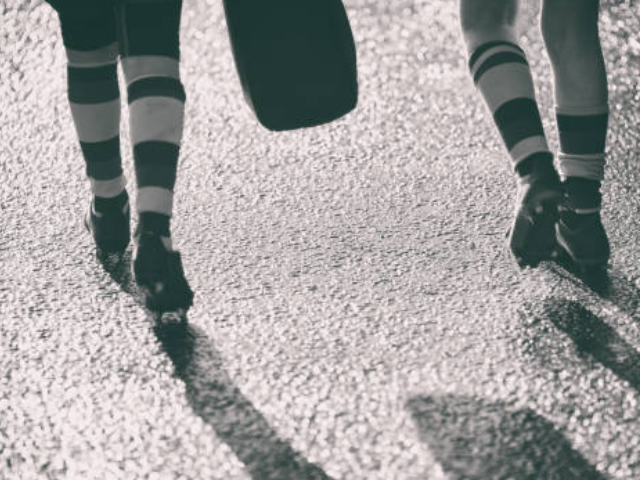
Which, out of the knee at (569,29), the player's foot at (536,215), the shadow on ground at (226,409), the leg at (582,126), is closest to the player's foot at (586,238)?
the leg at (582,126)

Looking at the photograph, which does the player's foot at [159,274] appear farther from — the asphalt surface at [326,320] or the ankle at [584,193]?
the ankle at [584,193]

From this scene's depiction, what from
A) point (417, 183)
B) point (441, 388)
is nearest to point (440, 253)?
point (417, 183)

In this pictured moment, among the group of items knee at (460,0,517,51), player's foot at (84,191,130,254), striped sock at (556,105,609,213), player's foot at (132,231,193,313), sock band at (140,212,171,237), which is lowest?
A: player's foot at (84,191,130,254)

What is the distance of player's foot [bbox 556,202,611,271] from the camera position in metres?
2.99

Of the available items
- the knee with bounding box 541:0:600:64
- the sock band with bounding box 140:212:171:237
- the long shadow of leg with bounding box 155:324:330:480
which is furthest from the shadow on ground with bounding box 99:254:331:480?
the knee with bounding box 541:0:600:64

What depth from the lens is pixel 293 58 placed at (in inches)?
103

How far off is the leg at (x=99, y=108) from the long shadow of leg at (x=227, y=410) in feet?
1.58

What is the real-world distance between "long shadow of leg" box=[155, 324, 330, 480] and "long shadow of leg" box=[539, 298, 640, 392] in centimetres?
76

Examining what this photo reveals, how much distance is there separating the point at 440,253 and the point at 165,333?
849 mm

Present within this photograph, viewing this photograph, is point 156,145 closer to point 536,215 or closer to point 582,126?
point 536,215

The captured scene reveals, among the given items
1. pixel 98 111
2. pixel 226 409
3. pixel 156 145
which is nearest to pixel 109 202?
pixel 98 111

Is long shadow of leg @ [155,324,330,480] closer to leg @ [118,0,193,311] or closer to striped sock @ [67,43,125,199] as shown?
leg @ [118,0,193,311]

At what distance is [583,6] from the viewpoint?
291 cm

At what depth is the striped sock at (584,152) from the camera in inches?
117
